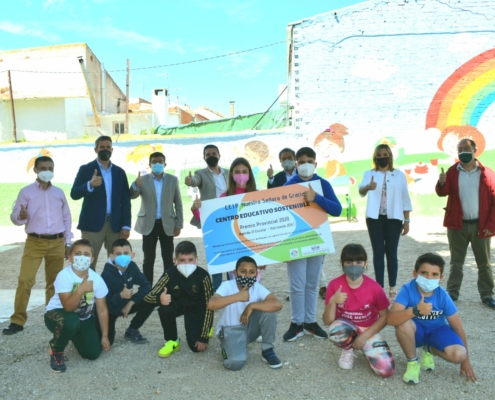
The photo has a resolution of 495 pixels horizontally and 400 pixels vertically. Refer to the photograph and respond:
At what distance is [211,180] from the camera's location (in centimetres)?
512

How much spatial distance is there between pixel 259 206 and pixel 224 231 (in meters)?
0.43

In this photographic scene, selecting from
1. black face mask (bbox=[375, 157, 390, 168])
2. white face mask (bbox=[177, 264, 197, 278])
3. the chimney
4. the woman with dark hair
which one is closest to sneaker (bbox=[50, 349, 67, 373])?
white face mask (bbox=[177, 264, 197, 278])

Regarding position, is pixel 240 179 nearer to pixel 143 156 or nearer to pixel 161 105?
pixel 143 156

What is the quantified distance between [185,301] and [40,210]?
6.15 ft

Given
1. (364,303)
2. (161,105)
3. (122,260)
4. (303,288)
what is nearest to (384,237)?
(303,288)

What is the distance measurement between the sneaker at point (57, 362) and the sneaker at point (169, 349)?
2.52 feet

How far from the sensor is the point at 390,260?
5.07 m

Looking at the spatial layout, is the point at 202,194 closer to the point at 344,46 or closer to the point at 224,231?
the point at 224,231

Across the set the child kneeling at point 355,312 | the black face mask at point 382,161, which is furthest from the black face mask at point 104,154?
the black face mask at point 382,161

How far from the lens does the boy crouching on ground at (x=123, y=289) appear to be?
13.5 feet

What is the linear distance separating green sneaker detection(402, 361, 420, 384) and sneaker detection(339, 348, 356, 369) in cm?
41

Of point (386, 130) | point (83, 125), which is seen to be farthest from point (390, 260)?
point (83, 125)

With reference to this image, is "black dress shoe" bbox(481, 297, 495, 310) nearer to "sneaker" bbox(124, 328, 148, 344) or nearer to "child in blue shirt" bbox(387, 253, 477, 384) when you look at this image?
"child in blue shirt" bbox(387, 253, 477, 384)

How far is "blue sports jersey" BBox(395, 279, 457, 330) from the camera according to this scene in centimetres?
337
